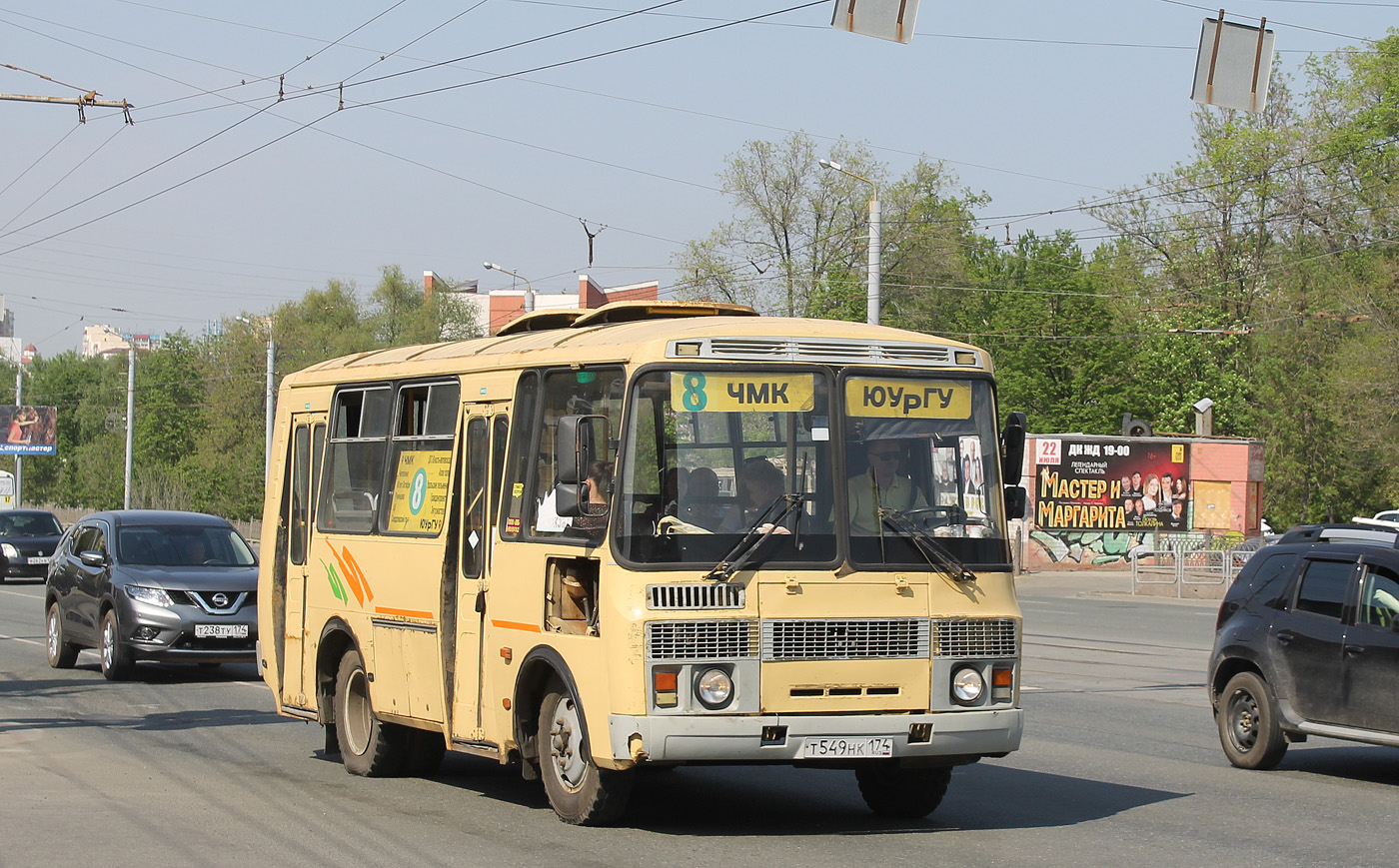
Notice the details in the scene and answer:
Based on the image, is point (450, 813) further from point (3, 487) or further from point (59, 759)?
point (3, 487)

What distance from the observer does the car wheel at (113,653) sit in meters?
17.1

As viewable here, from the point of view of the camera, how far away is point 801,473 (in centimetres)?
850

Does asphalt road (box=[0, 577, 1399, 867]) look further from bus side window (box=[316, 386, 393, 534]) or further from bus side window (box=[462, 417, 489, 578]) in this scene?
bus side window (box=[316, 386, 393, 534])

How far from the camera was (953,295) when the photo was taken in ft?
226

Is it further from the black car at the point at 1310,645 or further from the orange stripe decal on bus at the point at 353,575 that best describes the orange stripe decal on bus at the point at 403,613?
the black car at the point at 1310,645

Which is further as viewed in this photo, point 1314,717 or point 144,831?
point 1314,717

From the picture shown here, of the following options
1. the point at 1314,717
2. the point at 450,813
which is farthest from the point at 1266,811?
the point at 450,813

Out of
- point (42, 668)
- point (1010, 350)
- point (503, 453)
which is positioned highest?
point (1010, 350)

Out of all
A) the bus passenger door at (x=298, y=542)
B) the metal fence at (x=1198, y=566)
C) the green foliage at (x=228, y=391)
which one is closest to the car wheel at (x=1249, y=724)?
the bus passenger door at (x=298, y=542)

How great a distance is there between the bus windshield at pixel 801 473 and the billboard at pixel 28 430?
84105mm

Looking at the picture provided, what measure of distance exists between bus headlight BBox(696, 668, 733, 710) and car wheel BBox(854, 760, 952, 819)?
4.25 feet

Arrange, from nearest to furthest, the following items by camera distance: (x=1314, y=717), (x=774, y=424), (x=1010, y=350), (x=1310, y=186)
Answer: (x=774, y=424), (x=1314, y=717), (x=1310, y=186), (x=1010, y=350)

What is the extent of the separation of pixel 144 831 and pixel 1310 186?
195 ft

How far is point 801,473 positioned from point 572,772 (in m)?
1.99
